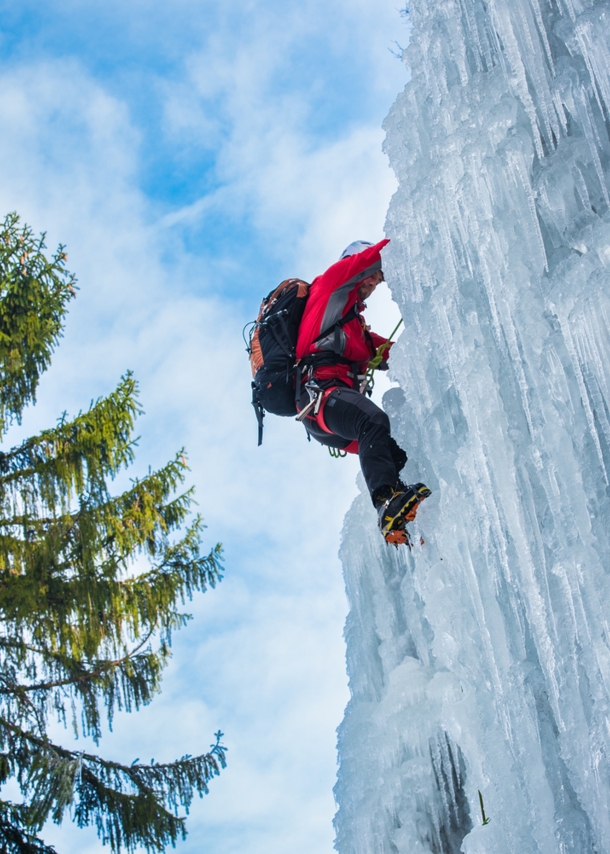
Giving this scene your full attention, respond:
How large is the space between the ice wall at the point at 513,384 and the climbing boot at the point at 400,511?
0.25ft

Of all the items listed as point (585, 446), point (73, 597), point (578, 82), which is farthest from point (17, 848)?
point (578, 82)

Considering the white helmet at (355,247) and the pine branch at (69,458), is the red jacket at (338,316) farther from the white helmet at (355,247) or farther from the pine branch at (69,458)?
the pine branch at (69,458)

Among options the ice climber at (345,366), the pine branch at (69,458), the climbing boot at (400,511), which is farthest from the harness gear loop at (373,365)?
the pine branch at (69,458)

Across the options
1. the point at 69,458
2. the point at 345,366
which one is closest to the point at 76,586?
the point at 69,458

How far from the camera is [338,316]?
197 inches

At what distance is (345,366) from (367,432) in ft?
2.39

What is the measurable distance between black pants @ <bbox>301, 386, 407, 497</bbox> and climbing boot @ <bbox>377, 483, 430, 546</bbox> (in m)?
0.14

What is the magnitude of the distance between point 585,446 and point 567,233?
0.97 meters

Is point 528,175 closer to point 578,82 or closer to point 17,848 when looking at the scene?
point 578,82

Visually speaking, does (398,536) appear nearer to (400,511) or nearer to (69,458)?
(400,511)

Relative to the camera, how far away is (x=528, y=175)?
355 cm

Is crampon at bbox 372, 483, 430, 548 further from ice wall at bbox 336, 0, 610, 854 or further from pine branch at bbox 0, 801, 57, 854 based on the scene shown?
pine branch at bbox 0, 801, 57, 854

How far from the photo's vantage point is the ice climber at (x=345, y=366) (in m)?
4.44

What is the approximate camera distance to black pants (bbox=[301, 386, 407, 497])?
4.20m
